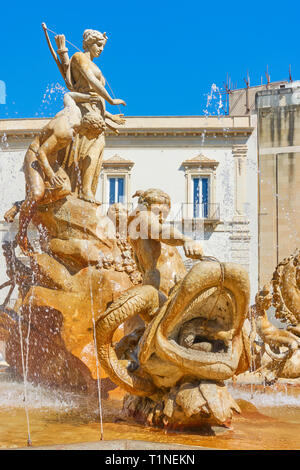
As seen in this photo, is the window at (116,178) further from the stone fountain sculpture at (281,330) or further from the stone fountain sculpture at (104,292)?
the stone fountain sculpture at (281,330)

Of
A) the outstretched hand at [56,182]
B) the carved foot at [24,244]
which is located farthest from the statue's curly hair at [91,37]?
the carved foot at [24,244]

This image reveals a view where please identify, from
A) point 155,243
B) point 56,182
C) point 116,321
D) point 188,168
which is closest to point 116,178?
point 188,168

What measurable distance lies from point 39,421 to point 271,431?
172 centimetres

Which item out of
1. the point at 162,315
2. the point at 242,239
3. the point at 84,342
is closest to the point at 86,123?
the point at 84,342

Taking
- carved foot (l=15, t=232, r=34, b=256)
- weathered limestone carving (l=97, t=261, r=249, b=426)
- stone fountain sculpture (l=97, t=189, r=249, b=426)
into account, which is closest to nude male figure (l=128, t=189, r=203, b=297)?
stone fountain sculpture (l=97, t=189, r=249, b=426)

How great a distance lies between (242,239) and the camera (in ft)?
80.0

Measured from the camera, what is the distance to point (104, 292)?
6.14m

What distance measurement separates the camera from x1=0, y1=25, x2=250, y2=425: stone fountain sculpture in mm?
3994

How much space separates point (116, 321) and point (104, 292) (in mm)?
2074

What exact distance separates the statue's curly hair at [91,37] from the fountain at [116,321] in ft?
0.06

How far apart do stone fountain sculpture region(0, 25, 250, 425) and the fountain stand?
0.04 feet

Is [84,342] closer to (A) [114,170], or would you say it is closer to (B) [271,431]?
(B) [271,431]

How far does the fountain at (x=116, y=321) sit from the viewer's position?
3957 mm

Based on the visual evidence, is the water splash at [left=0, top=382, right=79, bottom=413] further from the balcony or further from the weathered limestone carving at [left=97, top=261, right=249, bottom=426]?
the balcony
